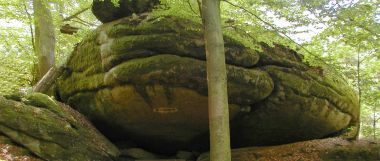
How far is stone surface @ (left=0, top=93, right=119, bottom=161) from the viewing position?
7.67m

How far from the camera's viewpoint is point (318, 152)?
9016 millimetres

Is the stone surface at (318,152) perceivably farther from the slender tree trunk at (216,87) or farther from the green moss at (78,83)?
the green moss at (78,83)

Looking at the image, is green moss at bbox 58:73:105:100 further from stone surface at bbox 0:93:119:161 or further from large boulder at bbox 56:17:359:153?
stone surface at bbox 0:93:119:161

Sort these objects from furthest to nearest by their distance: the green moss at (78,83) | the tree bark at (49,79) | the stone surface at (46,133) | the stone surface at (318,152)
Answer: the tree bark at (49,79) < the green moss at (78,83) < the stone surface at (318,152) < the stone surface at (46,133)

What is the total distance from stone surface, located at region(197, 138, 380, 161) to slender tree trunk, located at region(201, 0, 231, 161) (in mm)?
3317

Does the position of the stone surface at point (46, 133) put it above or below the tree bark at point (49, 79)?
below

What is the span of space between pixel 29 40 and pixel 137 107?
419 inches

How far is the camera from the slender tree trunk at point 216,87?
6.44m

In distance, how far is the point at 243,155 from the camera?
9.66m

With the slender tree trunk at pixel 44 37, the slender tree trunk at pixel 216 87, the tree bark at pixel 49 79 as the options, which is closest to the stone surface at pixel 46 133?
the tree bark at pixel 49 79

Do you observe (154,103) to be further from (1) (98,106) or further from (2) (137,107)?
(1) (98,106)

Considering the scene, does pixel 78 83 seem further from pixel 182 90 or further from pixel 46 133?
pixel 182 90

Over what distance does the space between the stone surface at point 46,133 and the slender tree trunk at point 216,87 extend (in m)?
3.86

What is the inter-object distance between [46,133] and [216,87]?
4.58 metres
